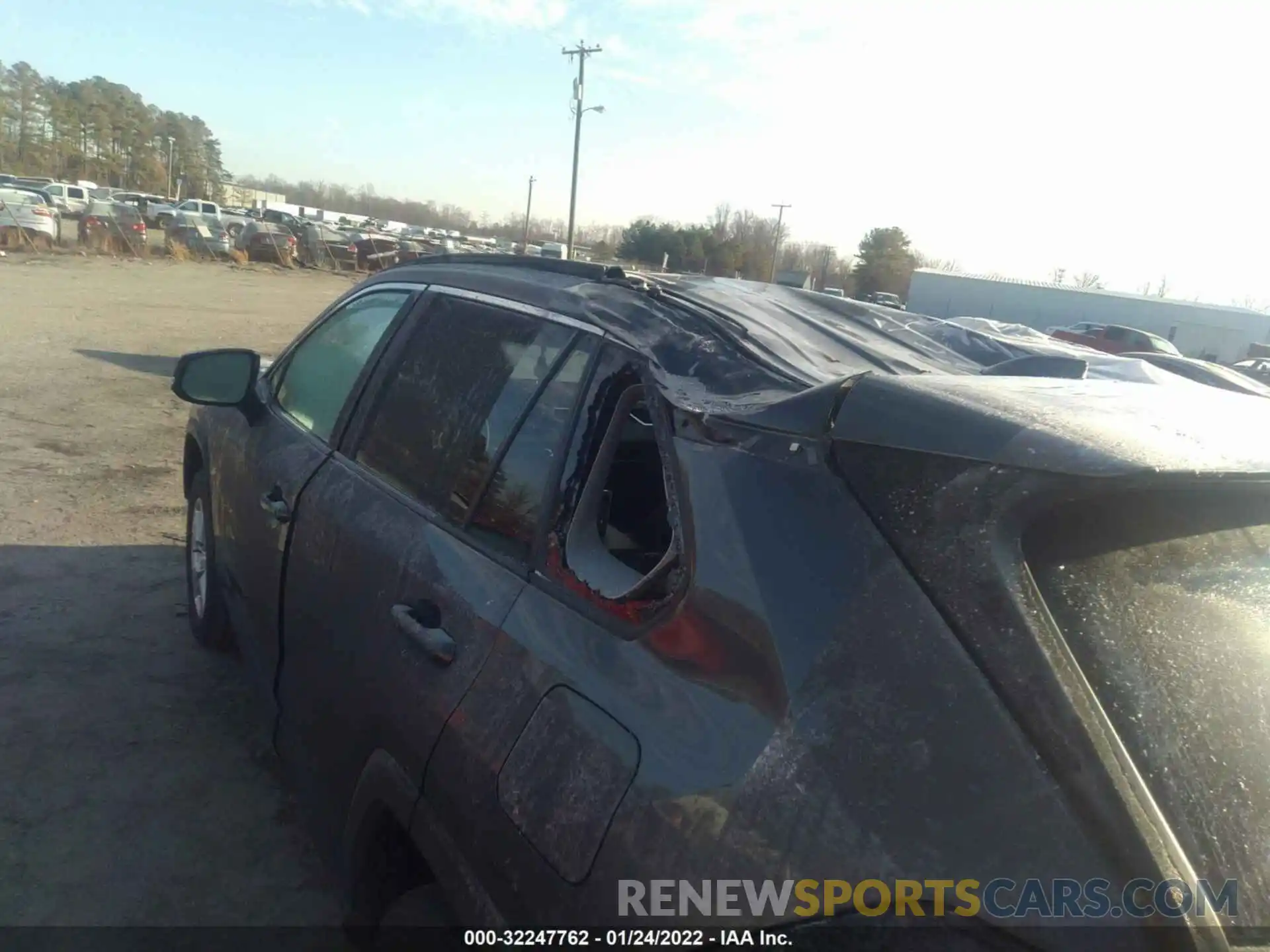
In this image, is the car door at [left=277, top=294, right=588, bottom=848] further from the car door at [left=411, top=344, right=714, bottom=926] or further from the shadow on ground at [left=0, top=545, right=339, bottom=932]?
the shadow on ground at [left=0, top=545, right=339, bottom=932]

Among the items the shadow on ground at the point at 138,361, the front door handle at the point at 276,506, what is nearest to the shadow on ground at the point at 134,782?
the front door handle at the point at 276,506

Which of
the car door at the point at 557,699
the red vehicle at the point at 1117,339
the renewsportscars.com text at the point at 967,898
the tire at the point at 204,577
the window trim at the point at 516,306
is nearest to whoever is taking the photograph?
the renewsportscars.com text at the point at 967,898

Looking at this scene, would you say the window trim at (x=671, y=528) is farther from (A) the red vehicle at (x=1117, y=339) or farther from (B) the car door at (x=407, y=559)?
(A) the red vehicle at (x=1117, y=339)

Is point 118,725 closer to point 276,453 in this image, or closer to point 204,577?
point 204,577

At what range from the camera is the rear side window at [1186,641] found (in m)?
1.10

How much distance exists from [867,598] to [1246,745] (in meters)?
0.50

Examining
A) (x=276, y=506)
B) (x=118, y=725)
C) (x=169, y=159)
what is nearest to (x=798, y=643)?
(x=276, y=506)

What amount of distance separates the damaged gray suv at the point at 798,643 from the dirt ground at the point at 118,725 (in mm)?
856

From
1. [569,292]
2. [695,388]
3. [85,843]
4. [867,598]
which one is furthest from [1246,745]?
[85,843]

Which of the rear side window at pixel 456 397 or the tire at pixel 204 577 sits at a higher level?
the rear side window at pixel 456 397

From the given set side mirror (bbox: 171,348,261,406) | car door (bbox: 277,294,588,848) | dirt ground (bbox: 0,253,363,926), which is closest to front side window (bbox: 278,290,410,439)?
side mirror (bbox: 171,348,261,406)

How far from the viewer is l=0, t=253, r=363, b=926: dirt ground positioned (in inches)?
111

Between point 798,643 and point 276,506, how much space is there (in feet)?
6.93

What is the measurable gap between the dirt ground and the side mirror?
1.24 meters
